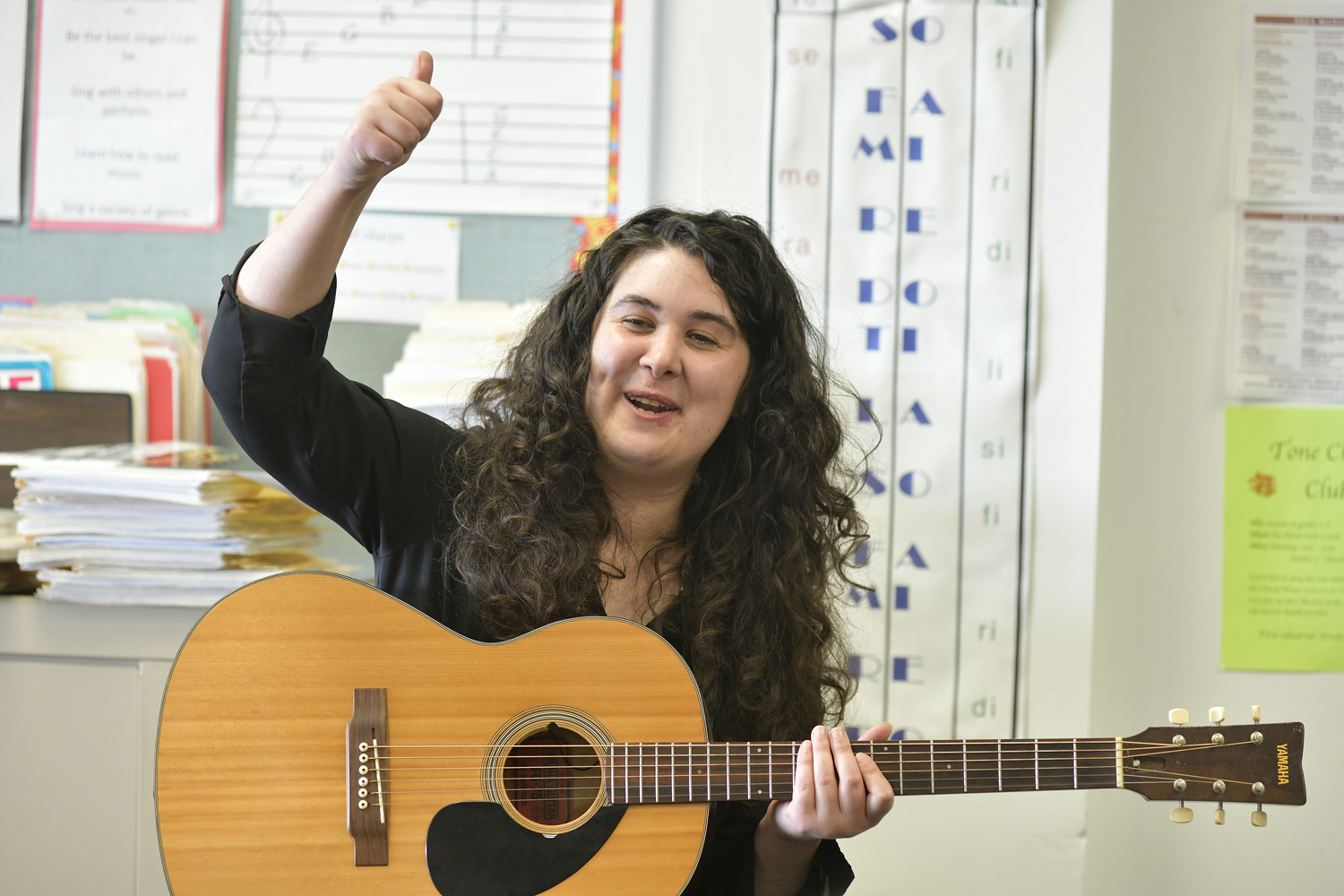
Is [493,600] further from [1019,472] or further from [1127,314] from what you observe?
[1127,314]

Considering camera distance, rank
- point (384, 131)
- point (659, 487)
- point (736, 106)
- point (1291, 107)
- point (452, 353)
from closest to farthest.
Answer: point (384, 131)
point (659, 487)
point (452, 353)
point (736, 106)
point (1291, 107)

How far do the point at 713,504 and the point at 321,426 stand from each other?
0.46 metres

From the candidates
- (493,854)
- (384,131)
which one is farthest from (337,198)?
(493,854)

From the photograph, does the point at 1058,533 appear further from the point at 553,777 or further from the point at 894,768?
the point at 553,777

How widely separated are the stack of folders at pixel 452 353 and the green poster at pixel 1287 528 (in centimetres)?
121

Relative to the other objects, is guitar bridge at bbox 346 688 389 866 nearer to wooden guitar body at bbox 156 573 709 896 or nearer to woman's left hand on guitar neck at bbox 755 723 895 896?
wooden guitar body at bbox 156 573 709 896

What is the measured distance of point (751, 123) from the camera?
1.42 meters

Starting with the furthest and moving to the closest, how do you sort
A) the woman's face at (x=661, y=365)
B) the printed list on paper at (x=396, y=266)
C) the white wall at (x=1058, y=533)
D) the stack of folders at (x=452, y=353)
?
the printed list on paper at (x=396, y=266) < the white wall at (x=1058, y=533) < the stack of folders at (x=452, y=353) < the woman's face at (x=661, y=365)

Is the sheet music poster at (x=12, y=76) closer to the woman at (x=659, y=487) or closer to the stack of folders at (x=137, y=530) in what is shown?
the stack of folders at (x=137, y=530)

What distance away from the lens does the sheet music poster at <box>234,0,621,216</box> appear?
1517 mm

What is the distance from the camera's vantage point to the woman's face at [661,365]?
978 millimetres

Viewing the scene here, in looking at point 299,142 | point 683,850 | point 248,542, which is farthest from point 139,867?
point 299,142

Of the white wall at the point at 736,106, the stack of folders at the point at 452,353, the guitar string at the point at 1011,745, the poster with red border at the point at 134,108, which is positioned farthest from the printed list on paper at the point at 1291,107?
the poster with red border at the point at 134,108

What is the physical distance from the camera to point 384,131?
2.47ft
